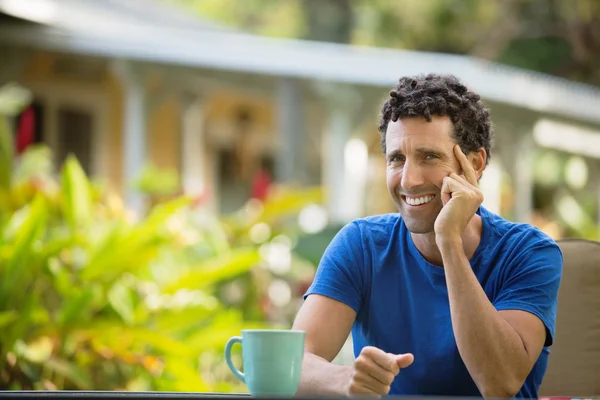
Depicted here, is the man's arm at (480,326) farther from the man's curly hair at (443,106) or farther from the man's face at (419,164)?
the man's curly hair at (443,106)

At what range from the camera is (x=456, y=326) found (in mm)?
2322

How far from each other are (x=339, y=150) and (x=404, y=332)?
7.99 metres

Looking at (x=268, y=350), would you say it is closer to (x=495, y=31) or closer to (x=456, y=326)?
(x=456, y=326)

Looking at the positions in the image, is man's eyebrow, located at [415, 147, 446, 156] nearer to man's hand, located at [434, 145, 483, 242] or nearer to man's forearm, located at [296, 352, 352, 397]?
man's hand, located at [434, 145, 483, 242]

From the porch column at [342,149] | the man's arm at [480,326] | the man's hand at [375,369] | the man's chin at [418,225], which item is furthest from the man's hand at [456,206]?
the porch column at [342,149]

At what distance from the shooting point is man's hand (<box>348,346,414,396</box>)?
1876mm

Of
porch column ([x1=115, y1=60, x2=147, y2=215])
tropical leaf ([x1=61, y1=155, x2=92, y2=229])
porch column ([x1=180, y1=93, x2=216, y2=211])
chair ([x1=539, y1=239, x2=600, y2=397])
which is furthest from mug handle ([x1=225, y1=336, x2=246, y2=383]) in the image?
porch column ([x1=180, y1=93, x2=216, y2=211])

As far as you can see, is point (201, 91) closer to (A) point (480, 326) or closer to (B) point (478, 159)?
(B) point (478, 159)

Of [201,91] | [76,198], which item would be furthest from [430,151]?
[201,91]

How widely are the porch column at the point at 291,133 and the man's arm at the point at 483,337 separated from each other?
26.4ft

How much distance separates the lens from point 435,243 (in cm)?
264

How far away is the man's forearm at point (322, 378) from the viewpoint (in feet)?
6.80

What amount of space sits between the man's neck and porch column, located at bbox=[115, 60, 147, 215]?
7910 millimetres

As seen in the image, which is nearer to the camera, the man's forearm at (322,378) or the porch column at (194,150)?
the man's forearm at (322,378)
